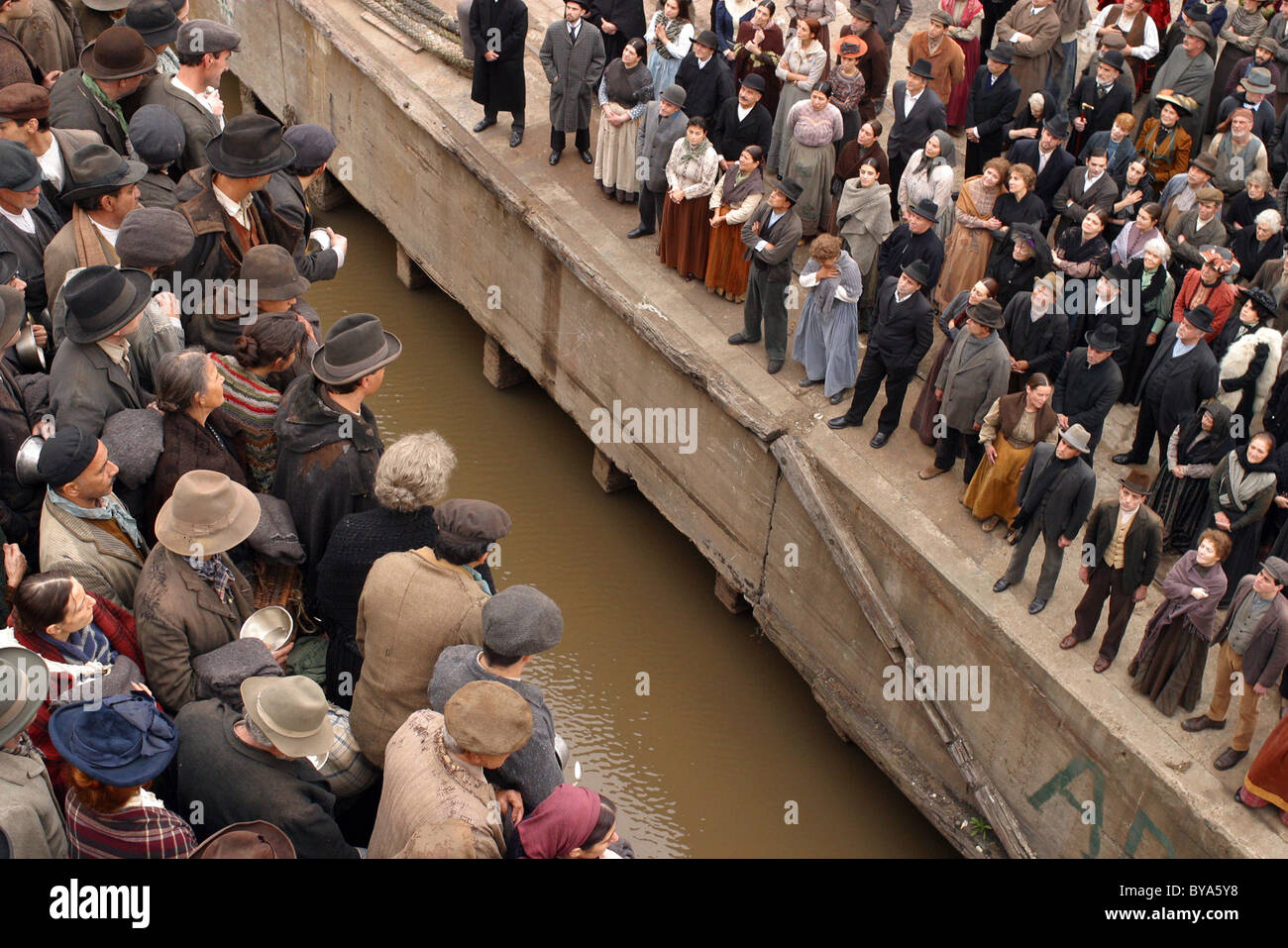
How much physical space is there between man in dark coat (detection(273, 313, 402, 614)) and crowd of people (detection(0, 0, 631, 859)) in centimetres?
1

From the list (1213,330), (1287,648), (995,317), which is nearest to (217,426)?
(995,317)

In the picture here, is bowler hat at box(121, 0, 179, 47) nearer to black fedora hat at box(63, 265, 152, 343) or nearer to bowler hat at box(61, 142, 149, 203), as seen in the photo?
bowler hat at box(61, 142, 149, 203)

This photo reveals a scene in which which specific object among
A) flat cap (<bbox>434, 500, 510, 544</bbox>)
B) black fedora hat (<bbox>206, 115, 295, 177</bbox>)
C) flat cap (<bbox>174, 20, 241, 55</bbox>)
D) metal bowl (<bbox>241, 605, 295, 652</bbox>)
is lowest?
metal bowl (<bbox>241, 605, 295, 652</bbox>)

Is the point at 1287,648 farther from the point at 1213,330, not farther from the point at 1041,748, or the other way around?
the point at 1213,330

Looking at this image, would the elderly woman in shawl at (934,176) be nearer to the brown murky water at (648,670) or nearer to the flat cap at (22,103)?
the brown murky water at (648,670)

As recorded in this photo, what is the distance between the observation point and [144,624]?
17.8 feet

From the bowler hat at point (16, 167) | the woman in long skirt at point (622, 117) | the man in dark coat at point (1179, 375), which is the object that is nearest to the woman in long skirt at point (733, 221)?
the woman in long skirt at point (622, 117)

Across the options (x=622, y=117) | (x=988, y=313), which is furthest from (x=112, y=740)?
(x=622, y=117)

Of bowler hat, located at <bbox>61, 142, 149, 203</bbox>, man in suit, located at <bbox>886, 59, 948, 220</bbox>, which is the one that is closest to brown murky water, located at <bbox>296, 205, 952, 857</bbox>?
man in suit, located at <bbox>886, 59, 948, 220</bbox>

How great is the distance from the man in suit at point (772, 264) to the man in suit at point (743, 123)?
3.05 feet

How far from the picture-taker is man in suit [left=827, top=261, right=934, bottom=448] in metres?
9.37

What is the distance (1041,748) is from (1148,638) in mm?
1050

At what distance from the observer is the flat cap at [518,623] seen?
203 inches

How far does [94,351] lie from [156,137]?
2.15 metres
